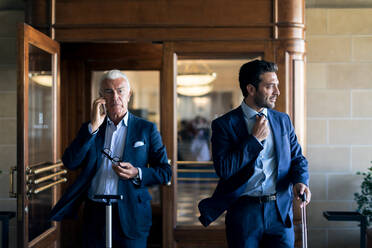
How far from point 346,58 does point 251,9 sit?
121 centimetres

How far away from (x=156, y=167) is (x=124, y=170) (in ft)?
0.91

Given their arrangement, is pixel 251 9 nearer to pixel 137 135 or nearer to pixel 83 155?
pixel 137 135

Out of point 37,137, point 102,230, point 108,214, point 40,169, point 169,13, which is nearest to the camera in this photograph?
point 108,214

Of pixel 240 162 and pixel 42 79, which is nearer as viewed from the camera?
pixel 240 162

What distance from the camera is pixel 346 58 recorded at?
13.5ft

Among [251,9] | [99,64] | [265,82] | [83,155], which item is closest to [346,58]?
[251,9]

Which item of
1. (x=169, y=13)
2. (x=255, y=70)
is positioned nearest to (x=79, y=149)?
(x=255, y=70)

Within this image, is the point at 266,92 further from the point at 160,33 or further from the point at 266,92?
the point at 160,33

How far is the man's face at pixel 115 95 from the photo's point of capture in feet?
8.18

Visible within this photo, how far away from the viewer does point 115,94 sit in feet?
8.16

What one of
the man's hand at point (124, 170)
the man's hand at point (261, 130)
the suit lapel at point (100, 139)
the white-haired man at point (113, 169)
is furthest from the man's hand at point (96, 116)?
the man's hand at point (261, 130)

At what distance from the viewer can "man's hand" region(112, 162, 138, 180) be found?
2288 mm

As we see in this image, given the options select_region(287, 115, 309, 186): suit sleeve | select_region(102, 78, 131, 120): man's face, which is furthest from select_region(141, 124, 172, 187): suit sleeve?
select_region(287, 115, 309, 186): suit sleeve

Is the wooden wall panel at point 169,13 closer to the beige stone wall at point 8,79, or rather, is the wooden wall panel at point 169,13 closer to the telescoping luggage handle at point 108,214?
the beige stone wall at point 8,79
